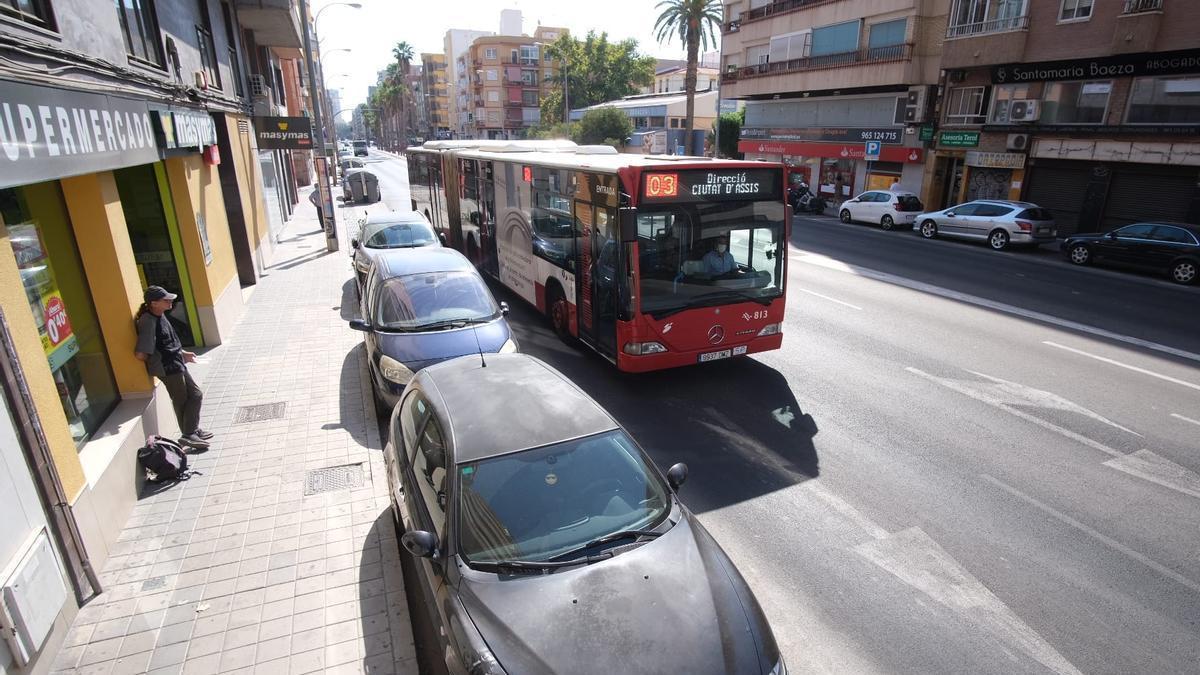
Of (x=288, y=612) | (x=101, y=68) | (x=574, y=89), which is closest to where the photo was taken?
(x=288, y=612)

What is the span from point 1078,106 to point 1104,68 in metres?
1.46

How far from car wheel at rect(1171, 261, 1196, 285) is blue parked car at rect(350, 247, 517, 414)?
58.3ft

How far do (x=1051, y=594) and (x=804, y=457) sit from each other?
2535mm

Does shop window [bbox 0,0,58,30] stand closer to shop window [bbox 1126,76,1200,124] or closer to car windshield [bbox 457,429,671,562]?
car windshield [bbox 457,429,671,562]

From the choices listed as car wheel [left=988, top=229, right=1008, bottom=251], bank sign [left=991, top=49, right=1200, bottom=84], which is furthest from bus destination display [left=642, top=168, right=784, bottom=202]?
bank sign [left=991, top=49, right=1200, bottom=84]

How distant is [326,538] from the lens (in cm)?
555

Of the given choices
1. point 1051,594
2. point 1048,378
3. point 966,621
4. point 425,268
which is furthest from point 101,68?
point 1048,378

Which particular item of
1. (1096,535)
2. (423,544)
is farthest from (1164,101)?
(423,544)

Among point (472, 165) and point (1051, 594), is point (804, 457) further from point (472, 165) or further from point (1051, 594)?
point (472, 165)

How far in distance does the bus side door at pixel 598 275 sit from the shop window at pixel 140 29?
6.37 meters

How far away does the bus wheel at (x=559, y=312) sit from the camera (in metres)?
10.5

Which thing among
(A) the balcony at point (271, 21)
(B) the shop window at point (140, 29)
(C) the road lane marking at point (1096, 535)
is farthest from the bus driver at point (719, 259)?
(A) the balcony at point (271, 21)

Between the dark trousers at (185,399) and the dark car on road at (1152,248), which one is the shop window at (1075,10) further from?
the dark trousers at (185,399)

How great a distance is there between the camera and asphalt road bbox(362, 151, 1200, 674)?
4.68 meters
